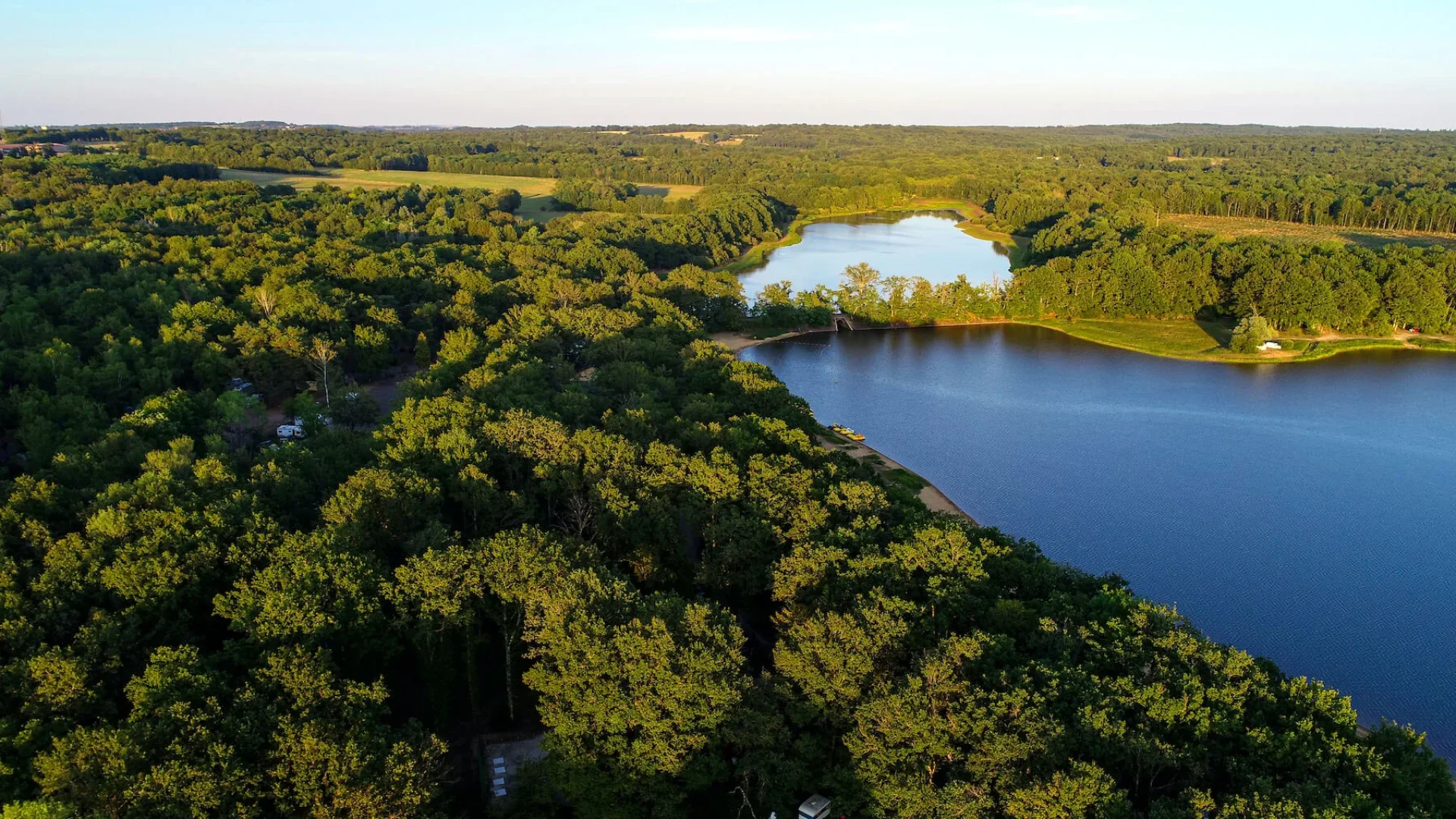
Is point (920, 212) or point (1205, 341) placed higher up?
point (920, 212)

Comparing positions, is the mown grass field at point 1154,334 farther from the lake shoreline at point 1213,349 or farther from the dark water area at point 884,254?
the dark water area at point 884,254

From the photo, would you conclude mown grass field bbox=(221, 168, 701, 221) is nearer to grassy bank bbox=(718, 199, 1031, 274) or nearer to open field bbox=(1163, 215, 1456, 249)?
grassy bank bbox=(718, 199, 1031, 274)

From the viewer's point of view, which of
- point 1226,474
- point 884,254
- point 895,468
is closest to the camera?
point 1226,474

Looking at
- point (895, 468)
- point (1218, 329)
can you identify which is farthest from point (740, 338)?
point (1218, 329)

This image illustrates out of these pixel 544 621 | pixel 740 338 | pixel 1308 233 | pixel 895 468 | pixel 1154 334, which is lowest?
pixel 895 468

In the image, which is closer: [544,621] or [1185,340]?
[544,621]

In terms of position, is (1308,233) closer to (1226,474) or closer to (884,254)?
(884,254)
